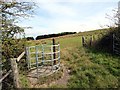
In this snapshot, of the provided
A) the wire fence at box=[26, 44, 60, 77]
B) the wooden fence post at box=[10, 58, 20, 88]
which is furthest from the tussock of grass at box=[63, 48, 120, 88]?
the wooden fence post at box=[10, 58, 20, 88]

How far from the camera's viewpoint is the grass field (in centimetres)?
1376

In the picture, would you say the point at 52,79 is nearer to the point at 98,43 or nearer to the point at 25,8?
the point at 25,8

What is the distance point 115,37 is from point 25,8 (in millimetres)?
8073

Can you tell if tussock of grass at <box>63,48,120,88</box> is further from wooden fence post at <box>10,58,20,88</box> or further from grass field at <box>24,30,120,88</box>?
wooden fence post at <box>10,58,20,88</box>

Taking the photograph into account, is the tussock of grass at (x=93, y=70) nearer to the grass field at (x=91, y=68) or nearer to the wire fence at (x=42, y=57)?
the grass field at (x=91, y=68)

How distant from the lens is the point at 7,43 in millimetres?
14914

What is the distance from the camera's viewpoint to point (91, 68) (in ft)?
52.9

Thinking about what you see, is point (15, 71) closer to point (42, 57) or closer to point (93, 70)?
point (42, 57)

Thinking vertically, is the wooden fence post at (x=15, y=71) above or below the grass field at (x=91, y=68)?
above

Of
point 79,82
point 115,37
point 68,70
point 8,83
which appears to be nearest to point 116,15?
point 115,37

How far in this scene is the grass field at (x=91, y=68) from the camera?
13758 millimetres

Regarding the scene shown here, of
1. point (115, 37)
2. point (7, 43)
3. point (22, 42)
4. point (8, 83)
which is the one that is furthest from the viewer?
point (115, 37)

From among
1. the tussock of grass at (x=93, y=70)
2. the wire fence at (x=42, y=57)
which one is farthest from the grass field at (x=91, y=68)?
the wire fence at (x=42, y=57)

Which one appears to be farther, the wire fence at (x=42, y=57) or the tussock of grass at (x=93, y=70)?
the wire fence at (x=42, y=57)
